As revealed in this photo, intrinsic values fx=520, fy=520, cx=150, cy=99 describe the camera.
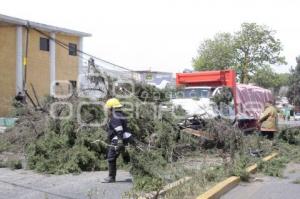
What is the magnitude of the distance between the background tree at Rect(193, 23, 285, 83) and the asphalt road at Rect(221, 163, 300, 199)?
28.9 meters

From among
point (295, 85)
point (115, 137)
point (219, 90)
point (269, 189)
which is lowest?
point (269, 189)

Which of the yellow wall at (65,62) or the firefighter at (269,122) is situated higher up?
the yellow wall at (65,62)

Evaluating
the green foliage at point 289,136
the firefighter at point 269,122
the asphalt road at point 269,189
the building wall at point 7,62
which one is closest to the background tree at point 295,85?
the building wall at point 7,62

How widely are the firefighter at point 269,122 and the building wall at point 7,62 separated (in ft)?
62.9

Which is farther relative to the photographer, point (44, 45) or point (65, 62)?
point (65, 62)

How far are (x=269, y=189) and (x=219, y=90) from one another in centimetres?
989

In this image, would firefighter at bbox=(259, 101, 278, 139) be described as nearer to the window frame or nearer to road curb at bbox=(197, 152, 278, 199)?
road curb at bbox=(197, 152, 278, 199)

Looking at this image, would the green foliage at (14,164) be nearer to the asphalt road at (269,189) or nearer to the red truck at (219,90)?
the asphalt road at (269,189)

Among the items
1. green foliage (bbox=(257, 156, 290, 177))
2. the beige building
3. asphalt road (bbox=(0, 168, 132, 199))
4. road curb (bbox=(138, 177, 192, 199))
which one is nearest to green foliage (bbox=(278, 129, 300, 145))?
green foliage (bbox=(257, 156, 290, 177))

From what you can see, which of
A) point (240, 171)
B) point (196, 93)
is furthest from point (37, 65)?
point (240, 171)

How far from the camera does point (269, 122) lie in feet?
52.0

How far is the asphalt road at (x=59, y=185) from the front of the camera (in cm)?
831

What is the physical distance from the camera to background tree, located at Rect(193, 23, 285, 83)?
131 ft

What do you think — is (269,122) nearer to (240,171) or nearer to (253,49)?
(240,171)
